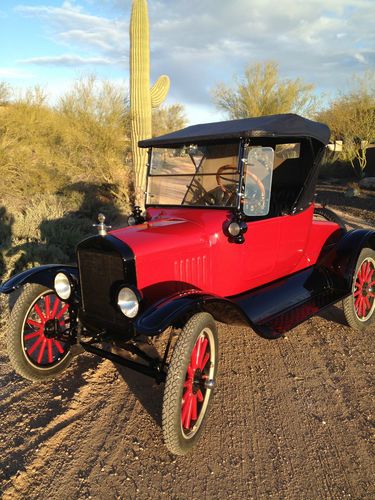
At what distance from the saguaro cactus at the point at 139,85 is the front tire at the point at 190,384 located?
26.6ft

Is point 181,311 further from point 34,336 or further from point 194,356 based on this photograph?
point 34,336

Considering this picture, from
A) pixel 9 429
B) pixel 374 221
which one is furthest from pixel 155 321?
pixel 374 221

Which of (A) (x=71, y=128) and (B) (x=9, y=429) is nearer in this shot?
(B) (x=9, y=429)

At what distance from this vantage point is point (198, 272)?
326 centimetres

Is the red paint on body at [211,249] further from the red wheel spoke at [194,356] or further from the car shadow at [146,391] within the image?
the car shadow at [146,391]

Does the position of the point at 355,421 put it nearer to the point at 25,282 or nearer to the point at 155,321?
the point at 155,321

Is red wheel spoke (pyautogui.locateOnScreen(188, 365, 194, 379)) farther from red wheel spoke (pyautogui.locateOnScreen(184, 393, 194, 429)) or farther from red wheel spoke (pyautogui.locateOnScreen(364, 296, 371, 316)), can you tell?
red wheel spoke (pyautogui.locateOnScreen(364, 296, 371, 316))

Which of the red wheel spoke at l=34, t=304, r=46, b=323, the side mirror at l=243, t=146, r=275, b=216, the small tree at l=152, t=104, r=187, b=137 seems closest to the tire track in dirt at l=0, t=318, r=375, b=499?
the red wheel spoke at l=34, t=304, r=46, b=323

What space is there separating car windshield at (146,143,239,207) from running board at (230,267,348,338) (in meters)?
0.94

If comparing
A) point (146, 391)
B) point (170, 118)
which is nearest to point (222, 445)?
point (146, 391)

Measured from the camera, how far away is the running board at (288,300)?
3361 millimetres

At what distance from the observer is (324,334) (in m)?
4.36

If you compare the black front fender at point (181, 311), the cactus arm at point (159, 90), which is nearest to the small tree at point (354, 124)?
the cactus arm at point (159, 90)

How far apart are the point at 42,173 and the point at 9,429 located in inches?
385
